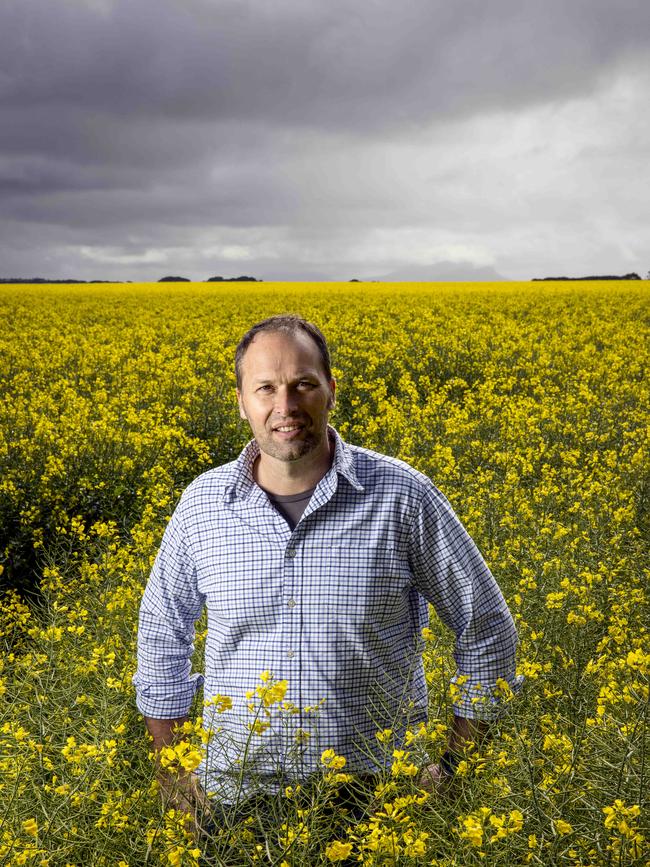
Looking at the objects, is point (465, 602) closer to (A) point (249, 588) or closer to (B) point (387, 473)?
(B) point (387, 473)

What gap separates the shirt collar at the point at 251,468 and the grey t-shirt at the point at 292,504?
0.28ft

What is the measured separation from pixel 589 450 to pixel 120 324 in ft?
42.7

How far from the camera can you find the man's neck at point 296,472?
2.35 metres

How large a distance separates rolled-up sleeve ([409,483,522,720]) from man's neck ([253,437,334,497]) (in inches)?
13.5

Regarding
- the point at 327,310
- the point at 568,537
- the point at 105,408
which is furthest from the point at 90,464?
the point at 327,310

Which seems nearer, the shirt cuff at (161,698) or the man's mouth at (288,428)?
the man's mouth at (288,428)

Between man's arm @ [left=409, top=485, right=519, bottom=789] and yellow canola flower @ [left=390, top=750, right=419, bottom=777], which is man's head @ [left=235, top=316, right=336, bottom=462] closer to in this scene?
man's arm @ [left=409, top=485, right=519, bottom=789]

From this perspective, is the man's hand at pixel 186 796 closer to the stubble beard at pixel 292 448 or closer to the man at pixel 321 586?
the man at pixel 321 586

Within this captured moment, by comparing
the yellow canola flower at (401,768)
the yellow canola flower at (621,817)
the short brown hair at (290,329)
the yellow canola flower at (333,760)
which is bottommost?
the yellow canola flower at (621,817)

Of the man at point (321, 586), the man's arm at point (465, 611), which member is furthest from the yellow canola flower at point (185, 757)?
the man's arm at point (465, 611)

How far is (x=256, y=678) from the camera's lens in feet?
7.41

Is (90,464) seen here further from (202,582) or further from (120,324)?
(120,324)

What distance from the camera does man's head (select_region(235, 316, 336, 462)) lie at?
7.47ft

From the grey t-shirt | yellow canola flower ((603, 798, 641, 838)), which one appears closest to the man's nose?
the grey t-shirt
